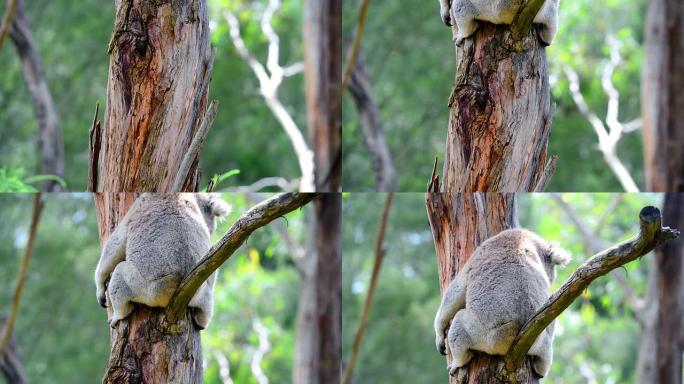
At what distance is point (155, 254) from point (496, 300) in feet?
2.73

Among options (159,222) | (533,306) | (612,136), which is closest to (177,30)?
(159,222)

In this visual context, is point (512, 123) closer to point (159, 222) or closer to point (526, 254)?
point (526, 254)

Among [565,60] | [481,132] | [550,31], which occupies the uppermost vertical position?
[565,60]

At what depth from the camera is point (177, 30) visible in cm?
209

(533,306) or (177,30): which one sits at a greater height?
(177,30)

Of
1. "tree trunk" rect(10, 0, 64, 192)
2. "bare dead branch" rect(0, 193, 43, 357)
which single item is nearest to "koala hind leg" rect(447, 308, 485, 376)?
"bare dead branch" rect(0, 193, 43, 357)

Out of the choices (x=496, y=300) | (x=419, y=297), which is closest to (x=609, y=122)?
(x=419, y=297)

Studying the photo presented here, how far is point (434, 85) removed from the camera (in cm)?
368

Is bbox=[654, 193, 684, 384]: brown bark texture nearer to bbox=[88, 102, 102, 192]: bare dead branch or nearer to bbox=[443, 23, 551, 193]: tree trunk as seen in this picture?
bbox=[443, 23, 551, 193]: tree trunk

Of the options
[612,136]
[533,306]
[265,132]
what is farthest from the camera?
[265,132]

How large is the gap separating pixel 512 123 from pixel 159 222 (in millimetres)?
902

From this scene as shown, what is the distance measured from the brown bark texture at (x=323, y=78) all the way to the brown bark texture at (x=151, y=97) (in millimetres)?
2780

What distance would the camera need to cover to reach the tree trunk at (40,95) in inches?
230

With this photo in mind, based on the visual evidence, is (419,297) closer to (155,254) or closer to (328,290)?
(328,290)
